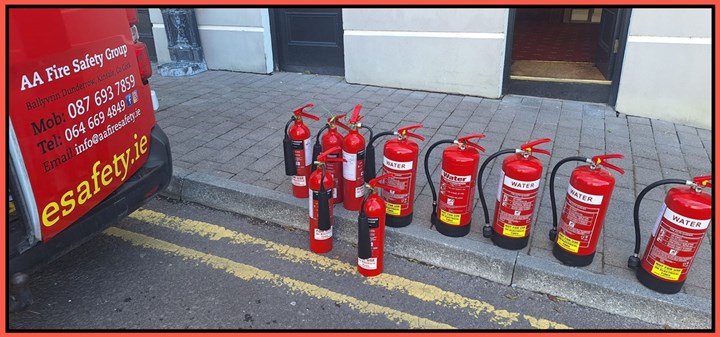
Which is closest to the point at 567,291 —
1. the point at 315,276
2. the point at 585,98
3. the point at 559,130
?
the point at 315,276

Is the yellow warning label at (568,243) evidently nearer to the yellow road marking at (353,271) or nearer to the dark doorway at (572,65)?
the yellow road marking at (353,271)

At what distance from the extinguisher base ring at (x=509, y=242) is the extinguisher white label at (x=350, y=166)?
3.39ft

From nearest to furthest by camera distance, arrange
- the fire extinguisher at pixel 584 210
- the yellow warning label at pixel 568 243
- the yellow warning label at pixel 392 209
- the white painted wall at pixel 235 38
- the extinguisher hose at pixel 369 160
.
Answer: the fire extinguisher at pixel 584 210
the yellow warning label at pixel 568 243
the yellow warning label at pixel 392 209
the extinguisher hose at pixel 369 160
the white painted wall at pixel 235 38

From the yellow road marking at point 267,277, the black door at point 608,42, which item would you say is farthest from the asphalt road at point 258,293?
the black door at point 608,42

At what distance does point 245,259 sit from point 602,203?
229 cm

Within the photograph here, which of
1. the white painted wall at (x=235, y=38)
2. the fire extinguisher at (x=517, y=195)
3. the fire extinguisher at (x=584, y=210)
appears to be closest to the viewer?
the fire extinguisher at (x=584, y=210)

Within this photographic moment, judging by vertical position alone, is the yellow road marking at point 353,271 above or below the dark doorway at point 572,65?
below

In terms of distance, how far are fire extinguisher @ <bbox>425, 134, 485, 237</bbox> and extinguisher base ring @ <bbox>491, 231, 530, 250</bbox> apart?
0.22 meters

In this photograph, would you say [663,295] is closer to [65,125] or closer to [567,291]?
[567,291]

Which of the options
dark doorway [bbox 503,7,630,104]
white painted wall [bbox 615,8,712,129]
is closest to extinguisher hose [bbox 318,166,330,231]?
dark doorway [bbox 503,7,630,104]

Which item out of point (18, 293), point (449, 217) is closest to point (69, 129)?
point (18, 293)

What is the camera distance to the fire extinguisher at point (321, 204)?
301cm

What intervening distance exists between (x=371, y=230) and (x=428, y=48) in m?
4.29

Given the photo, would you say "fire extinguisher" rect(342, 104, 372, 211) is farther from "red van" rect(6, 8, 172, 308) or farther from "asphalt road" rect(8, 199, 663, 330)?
"red van" rect(6, 8, 172, 308)
